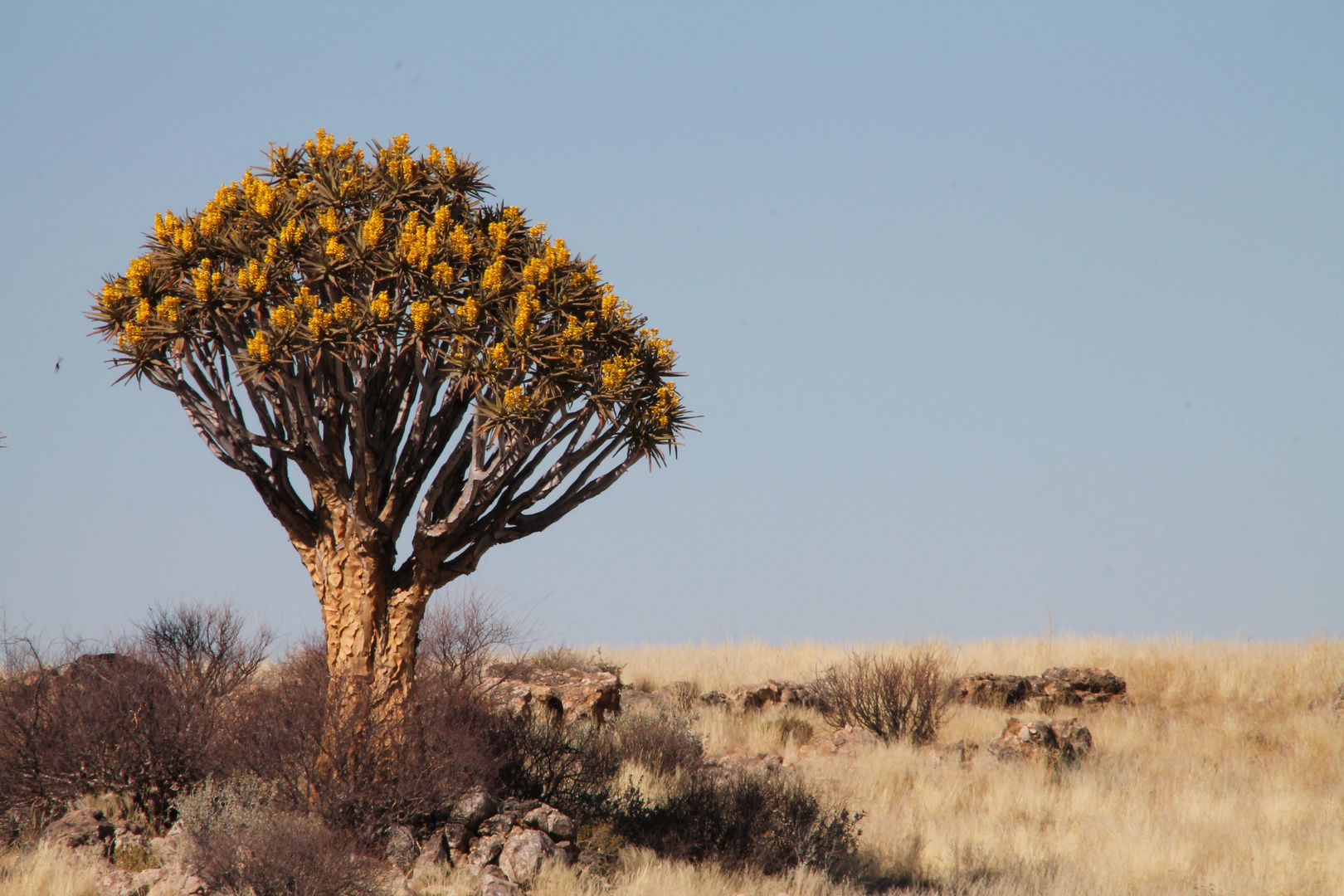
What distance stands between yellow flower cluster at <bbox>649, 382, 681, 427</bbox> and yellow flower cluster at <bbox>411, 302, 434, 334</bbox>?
2143 mm

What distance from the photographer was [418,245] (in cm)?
979

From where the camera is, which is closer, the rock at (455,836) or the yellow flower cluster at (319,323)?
the yellow flower cluster at (319,323)

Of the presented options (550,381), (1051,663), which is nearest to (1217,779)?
(1051,663)

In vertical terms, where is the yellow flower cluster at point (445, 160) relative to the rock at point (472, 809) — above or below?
above

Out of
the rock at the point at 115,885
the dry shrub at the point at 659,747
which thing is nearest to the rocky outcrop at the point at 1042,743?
the dry shrub at the point at 659,747

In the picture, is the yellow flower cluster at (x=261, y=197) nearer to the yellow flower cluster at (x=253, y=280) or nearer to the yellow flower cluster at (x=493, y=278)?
the yellow flower cluster at (x=253, y=280)

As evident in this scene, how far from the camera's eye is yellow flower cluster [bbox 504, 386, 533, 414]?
9.30 metres

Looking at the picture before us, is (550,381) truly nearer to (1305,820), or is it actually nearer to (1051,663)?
(1305,820)

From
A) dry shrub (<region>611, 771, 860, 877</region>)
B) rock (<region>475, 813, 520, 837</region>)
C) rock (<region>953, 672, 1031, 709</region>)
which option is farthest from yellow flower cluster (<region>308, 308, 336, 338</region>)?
rock (<region>953, 672, 1031, 709</region>)

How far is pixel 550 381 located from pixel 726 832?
478 cm

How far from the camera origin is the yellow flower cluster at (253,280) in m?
9.70

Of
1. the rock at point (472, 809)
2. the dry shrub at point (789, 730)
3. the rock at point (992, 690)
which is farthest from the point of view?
the rock at point (992, 690)

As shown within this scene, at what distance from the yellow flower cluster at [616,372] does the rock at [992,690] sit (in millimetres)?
12341

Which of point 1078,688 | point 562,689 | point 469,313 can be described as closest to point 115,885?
point 469,313
